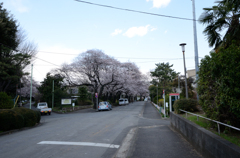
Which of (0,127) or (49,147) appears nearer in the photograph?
(49,147)

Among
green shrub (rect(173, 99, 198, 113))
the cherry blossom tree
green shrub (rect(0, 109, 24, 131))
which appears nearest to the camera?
green shrub (rect(0, 109, 24, 131))

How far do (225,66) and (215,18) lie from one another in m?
4.07

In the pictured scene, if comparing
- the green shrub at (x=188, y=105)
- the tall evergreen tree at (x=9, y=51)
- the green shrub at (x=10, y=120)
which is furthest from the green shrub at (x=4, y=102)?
the green shrub at (x=188, y=105)

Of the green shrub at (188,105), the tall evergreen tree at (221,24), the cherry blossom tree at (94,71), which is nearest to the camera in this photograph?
the tall evergreen tree at (221,24)

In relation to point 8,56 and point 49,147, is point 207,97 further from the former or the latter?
point 8,56

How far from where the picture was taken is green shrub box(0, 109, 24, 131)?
11182mm

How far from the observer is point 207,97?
22.5 feet

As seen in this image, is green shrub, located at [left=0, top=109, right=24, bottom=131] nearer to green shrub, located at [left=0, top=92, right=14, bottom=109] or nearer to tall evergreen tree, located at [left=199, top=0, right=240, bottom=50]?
green shrub, located at [left=0, top=92, right=14, bottom=109]

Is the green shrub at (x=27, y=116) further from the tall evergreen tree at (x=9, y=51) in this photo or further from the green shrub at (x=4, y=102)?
the tall evergreen tree at (x=9, y=51)

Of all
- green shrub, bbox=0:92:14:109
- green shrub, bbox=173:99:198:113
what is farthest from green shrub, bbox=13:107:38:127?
green shrub, bbox=173:99:198:113

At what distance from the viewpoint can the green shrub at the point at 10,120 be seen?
440 inches

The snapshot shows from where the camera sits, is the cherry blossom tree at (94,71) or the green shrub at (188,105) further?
the cherry blossom tree at (94,71)

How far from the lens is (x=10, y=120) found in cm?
1161

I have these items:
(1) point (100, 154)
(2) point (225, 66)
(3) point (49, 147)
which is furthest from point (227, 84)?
(3) point (49, 147)
